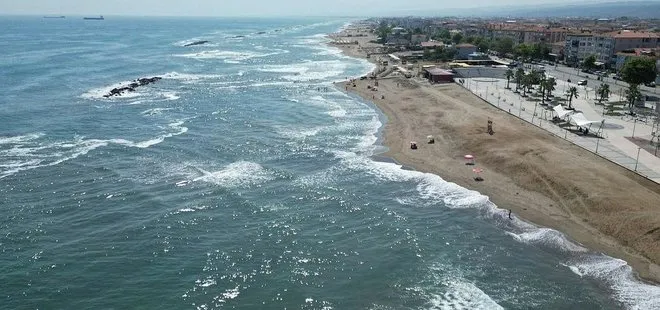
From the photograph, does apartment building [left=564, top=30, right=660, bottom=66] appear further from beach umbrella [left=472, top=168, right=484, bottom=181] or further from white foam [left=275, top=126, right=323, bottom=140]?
beach umbrella [left=472, top=168, right=484, bottom=181]

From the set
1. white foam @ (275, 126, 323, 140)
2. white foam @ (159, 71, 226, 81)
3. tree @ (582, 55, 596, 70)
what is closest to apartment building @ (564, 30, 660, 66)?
tree @ (582, 55, 596, 70)

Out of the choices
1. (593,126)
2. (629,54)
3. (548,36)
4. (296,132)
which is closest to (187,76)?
(296,132)

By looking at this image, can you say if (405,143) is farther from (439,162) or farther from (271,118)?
(271,118)

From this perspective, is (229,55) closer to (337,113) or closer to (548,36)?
(337,113)

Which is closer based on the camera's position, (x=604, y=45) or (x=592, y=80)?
(x=592, y=80)

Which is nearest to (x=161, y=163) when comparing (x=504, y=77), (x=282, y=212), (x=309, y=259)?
(x=282, y=212)

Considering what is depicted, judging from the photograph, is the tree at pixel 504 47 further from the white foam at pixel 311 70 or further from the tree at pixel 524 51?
the white foam at pixel 311 70

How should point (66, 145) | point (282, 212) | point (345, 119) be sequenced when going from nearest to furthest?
1. point (282, 212)
2. point (66, 145)
3. point (345, 119)
